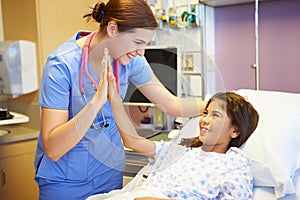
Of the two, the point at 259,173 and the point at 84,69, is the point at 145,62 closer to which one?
the point at 84,69

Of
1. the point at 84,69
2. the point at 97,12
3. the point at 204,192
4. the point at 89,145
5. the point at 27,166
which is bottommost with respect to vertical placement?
the point at 27,166

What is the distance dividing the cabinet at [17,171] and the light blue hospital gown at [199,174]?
3.97ft

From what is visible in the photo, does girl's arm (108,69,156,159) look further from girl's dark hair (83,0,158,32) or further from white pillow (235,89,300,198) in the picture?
white pillow (235,89,300,198)

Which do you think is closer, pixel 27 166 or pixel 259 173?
pixel 259 173

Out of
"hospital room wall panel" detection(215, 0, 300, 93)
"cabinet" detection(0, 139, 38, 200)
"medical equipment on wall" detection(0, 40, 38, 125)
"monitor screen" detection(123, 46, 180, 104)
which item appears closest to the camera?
"medical equipment on wall" detection(0, 40, 38, 125)

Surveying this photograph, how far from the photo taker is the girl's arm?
3.54 feet

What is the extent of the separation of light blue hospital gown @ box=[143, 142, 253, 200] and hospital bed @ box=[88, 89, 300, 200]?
55 millimetres

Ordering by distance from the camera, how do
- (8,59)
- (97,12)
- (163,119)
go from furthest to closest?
(163,119), (97,12), (8,59)

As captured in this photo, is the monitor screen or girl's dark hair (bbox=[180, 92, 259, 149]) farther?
girl's dark hair (bbox=[180, 92, 259, 149])

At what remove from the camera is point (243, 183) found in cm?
126

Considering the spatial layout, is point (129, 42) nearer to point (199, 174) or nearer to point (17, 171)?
point (199, 174)

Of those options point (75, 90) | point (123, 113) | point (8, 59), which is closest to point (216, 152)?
point (123, 113)

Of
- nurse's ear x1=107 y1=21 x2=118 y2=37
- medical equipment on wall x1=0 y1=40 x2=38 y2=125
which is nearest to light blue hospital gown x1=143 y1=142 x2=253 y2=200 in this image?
nurse's ear x1=107 y1=21 x2=118 y2=37

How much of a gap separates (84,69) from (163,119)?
51 centimetres
